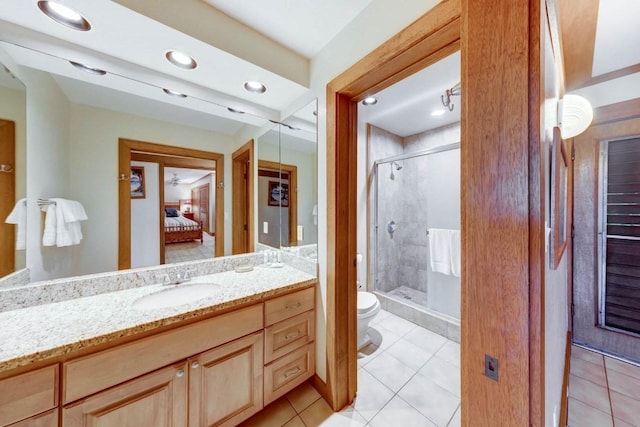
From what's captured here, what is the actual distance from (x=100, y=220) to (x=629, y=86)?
12.9 ft

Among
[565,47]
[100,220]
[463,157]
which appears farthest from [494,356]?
[565,47]

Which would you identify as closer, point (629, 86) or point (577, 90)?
point (629, 86)

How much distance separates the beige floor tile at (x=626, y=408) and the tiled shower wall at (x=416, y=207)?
1108mm

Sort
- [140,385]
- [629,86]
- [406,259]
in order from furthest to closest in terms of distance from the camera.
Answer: [406,259], [629,86], [140,385]

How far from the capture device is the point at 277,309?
1362 millimetres

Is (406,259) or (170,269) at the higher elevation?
(170,269)

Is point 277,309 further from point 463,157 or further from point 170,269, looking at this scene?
point 463,157

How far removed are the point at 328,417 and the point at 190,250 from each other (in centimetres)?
142

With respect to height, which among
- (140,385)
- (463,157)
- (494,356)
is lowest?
(140,385)

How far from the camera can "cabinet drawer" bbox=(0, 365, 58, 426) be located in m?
0.72

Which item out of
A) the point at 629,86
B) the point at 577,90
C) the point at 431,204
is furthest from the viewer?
the point at 431,204

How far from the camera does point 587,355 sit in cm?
196

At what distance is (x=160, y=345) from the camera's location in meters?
0.98

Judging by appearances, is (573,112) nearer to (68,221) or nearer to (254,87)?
(254,87)
